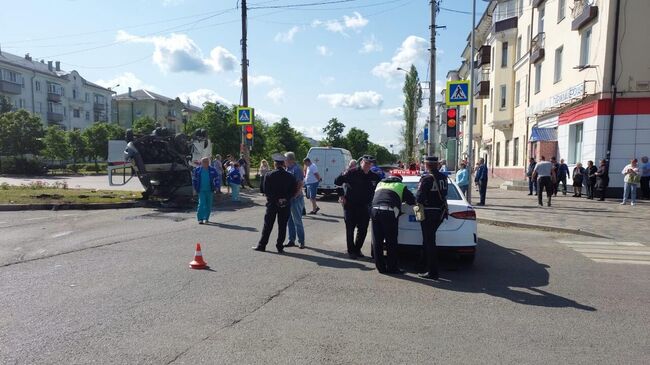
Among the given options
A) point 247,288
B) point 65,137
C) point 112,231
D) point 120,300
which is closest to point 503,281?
point 247,288

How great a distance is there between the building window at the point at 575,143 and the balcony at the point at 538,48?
18.3 feet

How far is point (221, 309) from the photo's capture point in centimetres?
502

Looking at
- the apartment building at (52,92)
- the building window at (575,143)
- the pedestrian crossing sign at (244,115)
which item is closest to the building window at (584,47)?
the building window at (575,143)

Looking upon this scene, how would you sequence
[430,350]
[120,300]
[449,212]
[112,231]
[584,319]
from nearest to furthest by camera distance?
[430,350]
[584,319]
[120,300]
[449,212]
[112,231]

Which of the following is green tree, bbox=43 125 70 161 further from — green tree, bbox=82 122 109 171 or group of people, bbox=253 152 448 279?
group of people, bbox=253 152 448 279

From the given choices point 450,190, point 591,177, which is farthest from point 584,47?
point 450,190

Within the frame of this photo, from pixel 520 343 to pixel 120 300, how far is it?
13.8 ft

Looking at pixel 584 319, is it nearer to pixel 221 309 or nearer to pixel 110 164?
pixel 221 309

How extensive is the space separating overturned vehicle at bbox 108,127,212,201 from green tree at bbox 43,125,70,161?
33322 mm

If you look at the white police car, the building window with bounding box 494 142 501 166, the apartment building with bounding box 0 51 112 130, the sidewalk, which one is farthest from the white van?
the apartment building with bounding box 0 51 112 130

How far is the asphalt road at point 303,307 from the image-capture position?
13.0 ft

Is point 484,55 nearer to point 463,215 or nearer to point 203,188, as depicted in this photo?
point 203,188

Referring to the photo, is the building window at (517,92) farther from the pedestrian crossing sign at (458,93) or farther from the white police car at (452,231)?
the white police car at (452,231)

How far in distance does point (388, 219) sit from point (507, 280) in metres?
1.85
